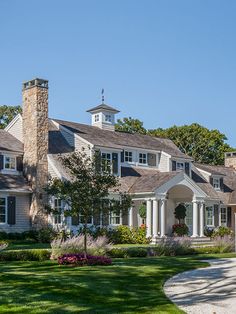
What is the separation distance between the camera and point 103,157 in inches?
1432

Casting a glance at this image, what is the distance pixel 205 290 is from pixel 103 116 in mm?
31091

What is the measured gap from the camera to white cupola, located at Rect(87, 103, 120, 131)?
145 feet

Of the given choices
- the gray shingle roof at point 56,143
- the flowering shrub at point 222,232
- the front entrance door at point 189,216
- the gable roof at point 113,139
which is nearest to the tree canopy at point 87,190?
the gray shingle roof at point 56,143

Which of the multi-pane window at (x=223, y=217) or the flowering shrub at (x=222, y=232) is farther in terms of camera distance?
the multi-pane window at (x=223, y=217)

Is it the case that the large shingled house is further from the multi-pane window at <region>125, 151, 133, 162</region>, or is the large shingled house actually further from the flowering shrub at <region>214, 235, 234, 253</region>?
the flowering shrub at <region>214, 235, 234, 253</region>

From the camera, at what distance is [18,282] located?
14172 millimetres

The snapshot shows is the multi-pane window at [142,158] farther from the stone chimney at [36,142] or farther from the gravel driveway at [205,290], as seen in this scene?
the gravel driveway at [205,290]

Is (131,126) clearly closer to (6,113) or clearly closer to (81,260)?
(6,113)

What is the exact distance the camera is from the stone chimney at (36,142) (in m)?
34.5

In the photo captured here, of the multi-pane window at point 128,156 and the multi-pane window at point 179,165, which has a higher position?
the multi-pane window at point 128,156

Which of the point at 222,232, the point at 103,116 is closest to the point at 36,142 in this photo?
the point at 103,116

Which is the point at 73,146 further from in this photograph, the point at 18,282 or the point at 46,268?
the point at 18,282

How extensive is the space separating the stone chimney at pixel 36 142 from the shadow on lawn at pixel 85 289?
16.1m

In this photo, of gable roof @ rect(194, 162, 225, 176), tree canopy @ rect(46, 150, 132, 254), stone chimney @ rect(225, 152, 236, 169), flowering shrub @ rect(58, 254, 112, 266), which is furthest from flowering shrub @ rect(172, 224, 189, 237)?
flowering shrub @ rect(58, 254, 112, 266)
